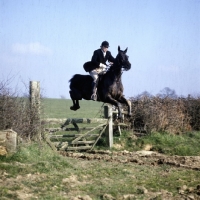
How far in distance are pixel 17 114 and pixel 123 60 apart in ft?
16.1

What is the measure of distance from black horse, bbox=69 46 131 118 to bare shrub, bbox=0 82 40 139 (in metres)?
3.67

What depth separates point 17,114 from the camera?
11.0 metres

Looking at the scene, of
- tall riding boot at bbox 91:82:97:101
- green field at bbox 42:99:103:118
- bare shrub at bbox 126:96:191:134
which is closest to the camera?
green field at bbox 42:99:103:118

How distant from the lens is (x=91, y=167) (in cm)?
1020

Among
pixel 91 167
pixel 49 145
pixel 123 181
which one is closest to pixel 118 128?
pixel 49 145

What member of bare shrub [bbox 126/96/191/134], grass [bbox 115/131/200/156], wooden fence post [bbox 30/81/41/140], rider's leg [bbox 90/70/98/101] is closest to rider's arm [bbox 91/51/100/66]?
rider's leg [bbox 90/70/98/101]

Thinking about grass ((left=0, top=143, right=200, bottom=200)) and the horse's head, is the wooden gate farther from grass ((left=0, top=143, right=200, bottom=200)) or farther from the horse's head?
the horse's head

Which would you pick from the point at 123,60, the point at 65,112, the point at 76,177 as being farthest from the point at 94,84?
the point at 65,112

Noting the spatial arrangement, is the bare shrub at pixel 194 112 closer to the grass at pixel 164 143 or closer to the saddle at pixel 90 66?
the grass at pixel 164 143

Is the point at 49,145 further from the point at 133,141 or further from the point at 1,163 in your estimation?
the point at 133,141

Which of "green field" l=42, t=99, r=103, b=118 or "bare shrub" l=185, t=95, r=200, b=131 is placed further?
Answer: "bare shrub" l=185, t=95, r=200, b=131

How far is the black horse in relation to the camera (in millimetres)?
14391

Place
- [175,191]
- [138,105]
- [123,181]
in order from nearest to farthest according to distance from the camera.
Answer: [175,191] < [123,181] < [138,105]

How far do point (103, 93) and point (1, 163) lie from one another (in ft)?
21.6
